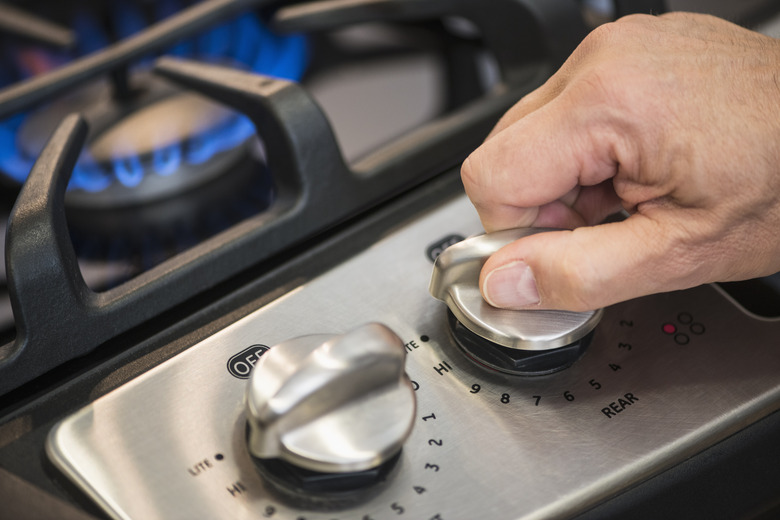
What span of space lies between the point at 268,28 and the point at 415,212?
0.34 m

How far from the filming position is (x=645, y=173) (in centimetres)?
44

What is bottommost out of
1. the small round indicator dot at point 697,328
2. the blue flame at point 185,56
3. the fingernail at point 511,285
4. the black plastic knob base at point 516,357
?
the small round indicator dot at point 697,328

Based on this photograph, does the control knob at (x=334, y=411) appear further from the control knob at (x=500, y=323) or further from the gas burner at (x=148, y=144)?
the gas burner at (x=148, y=144)

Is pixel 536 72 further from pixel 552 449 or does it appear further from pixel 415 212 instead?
pixel 552 449

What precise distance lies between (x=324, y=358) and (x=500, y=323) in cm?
12

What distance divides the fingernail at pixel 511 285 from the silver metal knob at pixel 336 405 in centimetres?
8

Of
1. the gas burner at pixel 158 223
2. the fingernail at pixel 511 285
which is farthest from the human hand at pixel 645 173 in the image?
the gas burner at pixel 158 223

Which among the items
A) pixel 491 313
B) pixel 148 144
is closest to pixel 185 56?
pixel 148 144

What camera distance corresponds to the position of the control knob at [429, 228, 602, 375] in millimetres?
438

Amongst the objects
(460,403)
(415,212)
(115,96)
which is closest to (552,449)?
(460,403)

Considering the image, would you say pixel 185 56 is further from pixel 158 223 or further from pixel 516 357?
pixel 516 357

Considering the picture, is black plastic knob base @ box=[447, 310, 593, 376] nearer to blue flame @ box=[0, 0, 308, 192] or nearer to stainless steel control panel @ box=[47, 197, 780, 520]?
stainless steel control panel @ box=[47, 197, 780, 520]

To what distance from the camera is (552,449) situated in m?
0.42

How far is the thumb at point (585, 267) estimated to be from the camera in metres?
0.42
